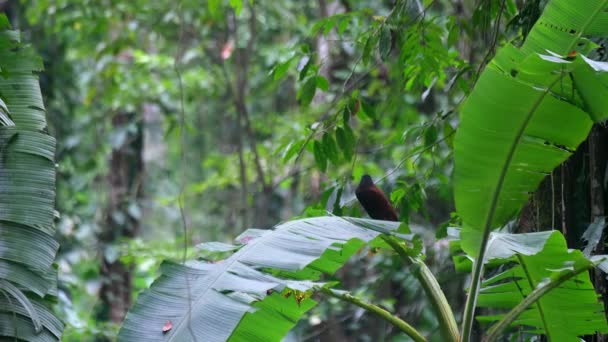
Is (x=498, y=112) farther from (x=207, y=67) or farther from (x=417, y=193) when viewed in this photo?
(x=207, y=67)

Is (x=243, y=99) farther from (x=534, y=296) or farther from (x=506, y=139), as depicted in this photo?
(x=534, y=296)

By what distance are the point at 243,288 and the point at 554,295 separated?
1.21m

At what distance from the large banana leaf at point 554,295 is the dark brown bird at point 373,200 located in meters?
0.42

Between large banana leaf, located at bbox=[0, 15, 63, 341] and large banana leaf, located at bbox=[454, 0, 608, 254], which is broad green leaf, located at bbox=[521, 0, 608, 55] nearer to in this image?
large banana leaf, located at bbox=[454, 0, 608, 254]

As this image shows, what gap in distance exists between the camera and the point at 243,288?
1.73 metres

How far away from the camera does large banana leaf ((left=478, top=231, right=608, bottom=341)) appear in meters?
2.30

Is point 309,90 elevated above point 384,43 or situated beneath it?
situated beneath

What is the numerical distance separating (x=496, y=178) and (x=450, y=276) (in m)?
1.59

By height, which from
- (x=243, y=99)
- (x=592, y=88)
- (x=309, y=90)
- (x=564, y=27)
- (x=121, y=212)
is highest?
(x=564, y=27)

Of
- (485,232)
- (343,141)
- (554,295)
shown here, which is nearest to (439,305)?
(485,232)

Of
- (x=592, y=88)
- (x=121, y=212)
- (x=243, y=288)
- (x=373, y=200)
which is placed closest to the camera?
(x=243, y=288)

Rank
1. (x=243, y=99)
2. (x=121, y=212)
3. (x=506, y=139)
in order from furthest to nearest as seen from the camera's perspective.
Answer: (x=121, y=212)
(x=243, y=99)
(x=506, y=139)

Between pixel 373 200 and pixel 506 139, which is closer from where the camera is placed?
pixel 506 139

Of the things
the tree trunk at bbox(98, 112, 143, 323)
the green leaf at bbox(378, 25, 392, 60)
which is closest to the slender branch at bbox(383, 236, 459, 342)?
the green leaf at bbox(378, 25, 392, 60)
